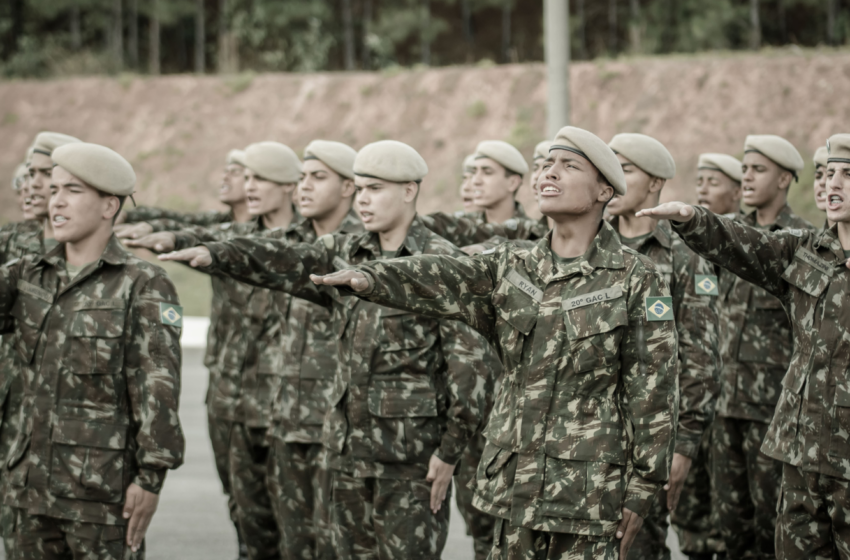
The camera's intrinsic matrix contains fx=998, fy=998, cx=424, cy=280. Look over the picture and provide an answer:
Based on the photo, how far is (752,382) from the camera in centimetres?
602

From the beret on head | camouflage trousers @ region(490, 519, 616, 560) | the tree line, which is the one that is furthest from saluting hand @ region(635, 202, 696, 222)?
the tree line

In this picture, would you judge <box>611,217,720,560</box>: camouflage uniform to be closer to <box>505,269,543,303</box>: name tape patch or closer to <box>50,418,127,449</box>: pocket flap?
<box>505,269,543,303</box>: name tape patch

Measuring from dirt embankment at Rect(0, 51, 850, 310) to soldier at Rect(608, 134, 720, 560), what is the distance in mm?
15319

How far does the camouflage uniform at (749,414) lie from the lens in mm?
5855

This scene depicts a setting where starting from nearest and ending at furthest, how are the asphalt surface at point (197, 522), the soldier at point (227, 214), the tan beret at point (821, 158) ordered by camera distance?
the tan beret at point (821, 158)
the asphalt surface at point (197, 522)
the soldier at point (227, 214)

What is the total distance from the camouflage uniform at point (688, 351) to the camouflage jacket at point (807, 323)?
0.59 m

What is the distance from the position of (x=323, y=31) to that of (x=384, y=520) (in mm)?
29241

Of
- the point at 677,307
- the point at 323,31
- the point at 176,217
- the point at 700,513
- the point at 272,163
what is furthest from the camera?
the point at 323,31

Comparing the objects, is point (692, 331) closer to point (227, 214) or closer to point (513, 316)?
point (513, 316)

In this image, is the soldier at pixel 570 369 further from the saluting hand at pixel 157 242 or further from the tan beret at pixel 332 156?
the tan beret at pixel 332 156

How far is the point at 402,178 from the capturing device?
490 centimetres

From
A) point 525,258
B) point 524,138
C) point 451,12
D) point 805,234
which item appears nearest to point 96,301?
point 525,258

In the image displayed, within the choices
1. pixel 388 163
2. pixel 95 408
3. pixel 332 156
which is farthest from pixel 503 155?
pixel 95 408

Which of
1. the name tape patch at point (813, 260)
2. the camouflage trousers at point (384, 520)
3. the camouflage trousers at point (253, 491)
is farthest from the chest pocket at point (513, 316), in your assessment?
the camouflage trousers at point (253, 491)
